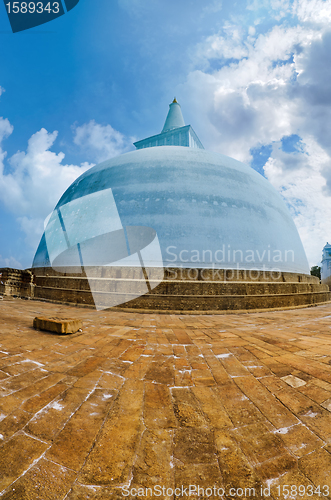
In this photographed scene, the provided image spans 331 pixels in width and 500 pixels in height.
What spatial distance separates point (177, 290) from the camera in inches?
273

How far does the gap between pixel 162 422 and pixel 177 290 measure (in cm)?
535

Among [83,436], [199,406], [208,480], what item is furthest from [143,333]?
[208,480]

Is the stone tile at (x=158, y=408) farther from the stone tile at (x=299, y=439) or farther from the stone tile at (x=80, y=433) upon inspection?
the stone tile at (x=299, y=439)

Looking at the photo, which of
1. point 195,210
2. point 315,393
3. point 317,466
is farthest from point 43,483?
point 195,210

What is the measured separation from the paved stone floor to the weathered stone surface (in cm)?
58

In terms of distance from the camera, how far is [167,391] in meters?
1.99

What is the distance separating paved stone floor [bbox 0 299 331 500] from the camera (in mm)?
1140

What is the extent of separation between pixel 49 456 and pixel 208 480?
90 cm

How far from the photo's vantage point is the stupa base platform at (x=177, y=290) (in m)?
6.84

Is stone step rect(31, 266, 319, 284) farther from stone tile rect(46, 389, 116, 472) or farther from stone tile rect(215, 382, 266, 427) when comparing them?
stone tile rect(46, 389, 116, 472)

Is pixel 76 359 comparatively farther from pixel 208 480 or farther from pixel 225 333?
pixel 225 333

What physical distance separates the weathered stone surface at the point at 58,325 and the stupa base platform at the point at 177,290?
303 cm

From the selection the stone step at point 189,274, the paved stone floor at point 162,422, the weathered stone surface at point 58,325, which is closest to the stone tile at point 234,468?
the paved stone floor at point 162,422

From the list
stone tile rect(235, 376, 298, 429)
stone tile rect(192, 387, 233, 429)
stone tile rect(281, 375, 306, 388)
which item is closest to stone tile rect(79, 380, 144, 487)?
stone tile rect(192, 387, 233, 429)
